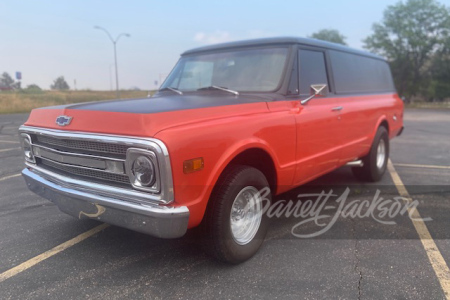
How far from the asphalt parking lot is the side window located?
154cm

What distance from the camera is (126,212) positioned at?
2.50 meters

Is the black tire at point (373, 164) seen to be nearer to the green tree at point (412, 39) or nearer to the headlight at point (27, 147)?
the headlight at point (27, 147)

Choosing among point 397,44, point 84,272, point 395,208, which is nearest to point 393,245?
point 395,208

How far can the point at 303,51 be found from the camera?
403 centimetres

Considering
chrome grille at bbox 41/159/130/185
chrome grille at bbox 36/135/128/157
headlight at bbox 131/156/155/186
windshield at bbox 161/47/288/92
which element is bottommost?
chrome grille at bbox 41/159/130/185

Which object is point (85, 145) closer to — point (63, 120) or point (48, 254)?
point (63, 120)

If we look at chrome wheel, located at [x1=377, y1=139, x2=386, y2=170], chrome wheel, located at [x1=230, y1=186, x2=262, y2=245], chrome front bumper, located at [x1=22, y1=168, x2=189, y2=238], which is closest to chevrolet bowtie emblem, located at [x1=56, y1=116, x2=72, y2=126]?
chrome front bumper, located at [x1=22, y1=168, x2=189, y2=238]

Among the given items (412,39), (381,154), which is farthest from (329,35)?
(381,154)

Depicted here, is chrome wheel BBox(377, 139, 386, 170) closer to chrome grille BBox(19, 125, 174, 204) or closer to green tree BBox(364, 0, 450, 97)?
chrome grille BBox(19, 125, 174, 204)

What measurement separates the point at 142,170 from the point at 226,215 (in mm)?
757

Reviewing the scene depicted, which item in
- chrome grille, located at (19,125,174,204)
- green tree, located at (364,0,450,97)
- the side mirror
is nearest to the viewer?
chrome grille, located at (19,125,174,204)

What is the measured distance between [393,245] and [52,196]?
10.0 feet

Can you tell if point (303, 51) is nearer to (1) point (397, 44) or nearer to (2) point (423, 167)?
(2) point (423, 167)

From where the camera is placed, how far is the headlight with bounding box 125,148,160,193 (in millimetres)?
2365
